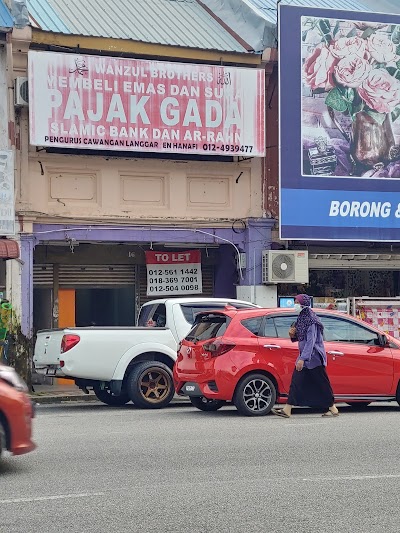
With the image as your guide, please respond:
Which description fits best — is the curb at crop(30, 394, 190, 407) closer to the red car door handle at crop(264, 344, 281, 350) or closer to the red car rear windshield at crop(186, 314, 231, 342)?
the red car rear windshield at crop(186, 314, 231, 342)

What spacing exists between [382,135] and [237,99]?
363 cm

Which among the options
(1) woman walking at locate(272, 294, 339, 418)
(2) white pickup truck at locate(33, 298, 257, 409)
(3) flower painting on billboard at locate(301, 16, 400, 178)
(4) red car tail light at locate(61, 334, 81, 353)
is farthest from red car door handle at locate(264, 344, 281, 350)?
(3) flower painting on billboard at locate(301, 16, 400, 178)

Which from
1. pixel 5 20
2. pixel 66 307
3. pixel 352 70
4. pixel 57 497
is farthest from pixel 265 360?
pixel 352 70

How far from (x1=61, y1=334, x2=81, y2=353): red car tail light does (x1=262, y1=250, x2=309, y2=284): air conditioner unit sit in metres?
7.90

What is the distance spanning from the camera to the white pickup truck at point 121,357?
17.5 meters

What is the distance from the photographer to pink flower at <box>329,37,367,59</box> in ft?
81.1

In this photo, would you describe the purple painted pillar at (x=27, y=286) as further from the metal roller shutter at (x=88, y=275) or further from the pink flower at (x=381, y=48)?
the pink flower at (x=381, y=48)

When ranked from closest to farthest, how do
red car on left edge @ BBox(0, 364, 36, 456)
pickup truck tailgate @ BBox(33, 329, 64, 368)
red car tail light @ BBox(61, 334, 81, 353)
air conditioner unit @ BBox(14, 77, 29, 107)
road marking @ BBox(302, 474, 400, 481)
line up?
road marking @ BBox(302, 474, 400, 481), red car on left edge @ BBox(0, 364, 36, 456), red car tail light @ BBox(61, 334, 81, 353), pickup truck tailgate @ BBox(33, 329, 64, 368), air conditioner unit @ BBox(14, 77, 29, 107)

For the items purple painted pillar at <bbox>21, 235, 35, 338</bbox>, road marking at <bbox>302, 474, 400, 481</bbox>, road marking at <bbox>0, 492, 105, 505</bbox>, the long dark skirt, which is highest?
purple painted pillar at <bbox>21, 235, 35, 338</bbox>

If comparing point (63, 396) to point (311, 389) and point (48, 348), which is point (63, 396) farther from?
point (311, 389)

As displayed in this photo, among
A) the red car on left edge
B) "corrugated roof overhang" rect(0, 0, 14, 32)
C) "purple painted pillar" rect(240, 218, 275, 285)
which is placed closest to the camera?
the red car on left edge

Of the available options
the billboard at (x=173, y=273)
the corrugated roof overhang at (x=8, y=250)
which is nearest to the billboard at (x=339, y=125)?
the billboard at (x=173, y=273)

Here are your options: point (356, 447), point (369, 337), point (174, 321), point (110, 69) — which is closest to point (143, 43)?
point (110, 69)

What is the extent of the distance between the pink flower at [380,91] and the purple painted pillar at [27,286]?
328 inches
